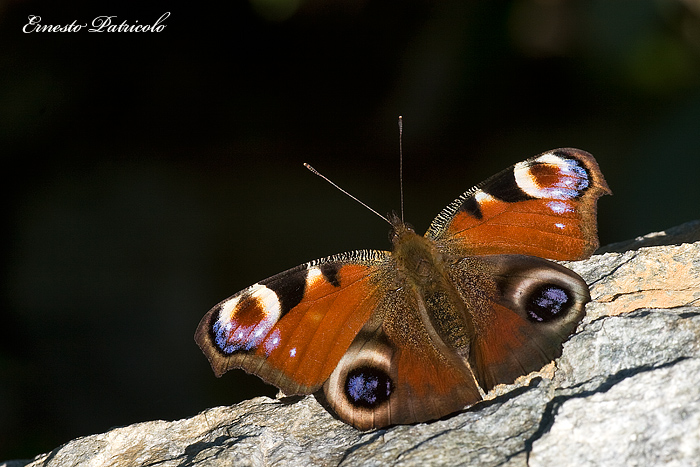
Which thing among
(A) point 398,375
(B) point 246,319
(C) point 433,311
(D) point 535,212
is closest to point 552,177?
(D) point 535,212

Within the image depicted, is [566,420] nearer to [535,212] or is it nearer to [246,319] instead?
[535,212]

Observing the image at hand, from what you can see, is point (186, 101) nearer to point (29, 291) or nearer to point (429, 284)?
point (29, 291)

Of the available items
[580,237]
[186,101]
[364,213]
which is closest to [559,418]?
[580,237]

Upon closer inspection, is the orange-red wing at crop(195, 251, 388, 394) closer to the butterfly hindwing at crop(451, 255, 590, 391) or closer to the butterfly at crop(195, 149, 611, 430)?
the butterfly at crop(195, 149, 611, 430)

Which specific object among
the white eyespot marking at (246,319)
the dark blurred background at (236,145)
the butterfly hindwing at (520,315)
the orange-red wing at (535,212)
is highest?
the dark blurred background at (236,145)

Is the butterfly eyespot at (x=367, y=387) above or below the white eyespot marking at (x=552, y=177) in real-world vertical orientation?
below

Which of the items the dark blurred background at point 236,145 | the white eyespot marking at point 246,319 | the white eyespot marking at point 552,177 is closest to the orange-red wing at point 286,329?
the white eyespot marking at point 246,319

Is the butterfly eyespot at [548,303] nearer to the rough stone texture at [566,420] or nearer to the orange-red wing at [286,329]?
the rough stone texture at [566,420]
